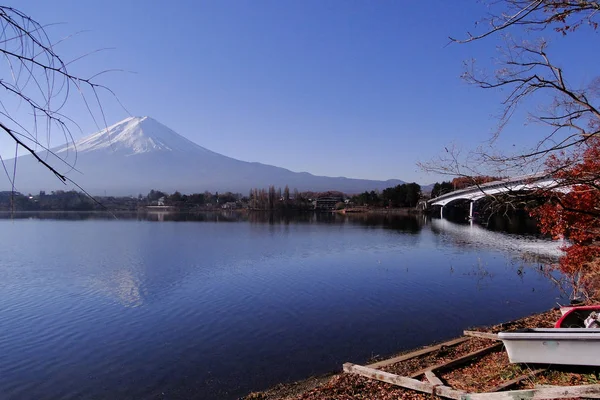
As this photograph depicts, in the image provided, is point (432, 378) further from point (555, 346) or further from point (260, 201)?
point (260, 201)

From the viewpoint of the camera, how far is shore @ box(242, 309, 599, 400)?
6.04m

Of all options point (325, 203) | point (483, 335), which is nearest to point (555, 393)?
point (483, 335)

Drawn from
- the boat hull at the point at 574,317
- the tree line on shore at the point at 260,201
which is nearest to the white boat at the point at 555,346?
the boat hull at the point at 574,317

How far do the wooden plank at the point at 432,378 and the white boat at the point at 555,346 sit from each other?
3.87ft

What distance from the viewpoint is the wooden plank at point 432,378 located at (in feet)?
21.8

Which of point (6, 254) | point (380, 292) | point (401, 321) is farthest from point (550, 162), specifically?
point (6, 254)

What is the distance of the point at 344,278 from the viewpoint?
21.9 meters

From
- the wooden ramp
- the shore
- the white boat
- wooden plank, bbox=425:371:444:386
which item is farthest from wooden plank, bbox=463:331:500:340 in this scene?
the white boat

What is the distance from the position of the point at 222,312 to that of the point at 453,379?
9938 mm

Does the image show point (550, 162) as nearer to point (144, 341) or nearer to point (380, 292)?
point (144, 341)

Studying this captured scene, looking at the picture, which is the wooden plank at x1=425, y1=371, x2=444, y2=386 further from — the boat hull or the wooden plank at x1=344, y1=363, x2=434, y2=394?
the boat hull

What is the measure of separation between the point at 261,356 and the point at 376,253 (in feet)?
70.7

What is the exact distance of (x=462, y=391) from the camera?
236 inches

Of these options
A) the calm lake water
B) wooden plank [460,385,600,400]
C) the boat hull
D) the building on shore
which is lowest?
the calm lake water
